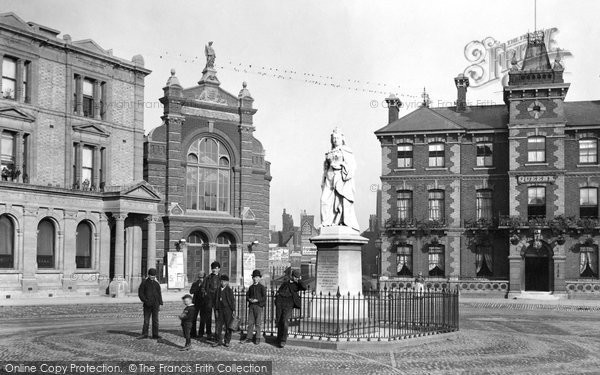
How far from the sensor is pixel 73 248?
130 ft

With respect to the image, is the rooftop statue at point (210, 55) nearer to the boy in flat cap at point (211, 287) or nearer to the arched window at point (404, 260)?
the arched window at point (404, 260)

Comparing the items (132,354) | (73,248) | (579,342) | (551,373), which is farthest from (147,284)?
(73,248)

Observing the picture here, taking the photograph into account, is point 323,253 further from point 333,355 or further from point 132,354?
point 132,354

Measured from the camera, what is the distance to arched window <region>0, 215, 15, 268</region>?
3647 cm

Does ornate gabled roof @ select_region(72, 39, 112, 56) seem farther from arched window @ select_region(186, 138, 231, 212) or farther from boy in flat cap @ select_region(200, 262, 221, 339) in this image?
boy in flat cap @ select_region(200, 262, 221, 339)

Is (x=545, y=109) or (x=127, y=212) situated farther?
(x=545, y=109)

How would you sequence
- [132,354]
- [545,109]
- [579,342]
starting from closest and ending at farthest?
[132,354] < [579,342] < [545,109]

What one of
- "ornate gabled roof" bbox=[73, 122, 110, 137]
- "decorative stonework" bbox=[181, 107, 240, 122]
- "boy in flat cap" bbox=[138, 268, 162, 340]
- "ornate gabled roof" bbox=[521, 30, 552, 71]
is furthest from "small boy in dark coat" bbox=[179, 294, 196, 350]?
"ornate gabled roof" bbox=[521, 30, 552, 71]

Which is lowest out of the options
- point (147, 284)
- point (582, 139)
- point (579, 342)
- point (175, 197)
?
point (579, 342)

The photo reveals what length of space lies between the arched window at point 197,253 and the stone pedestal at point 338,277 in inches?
1322


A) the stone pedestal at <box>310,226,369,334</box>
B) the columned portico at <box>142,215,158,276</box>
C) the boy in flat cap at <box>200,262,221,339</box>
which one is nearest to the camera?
the boy in flat cap at <box>200,262,221,339</box>

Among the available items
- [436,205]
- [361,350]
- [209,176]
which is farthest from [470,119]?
[361,350]

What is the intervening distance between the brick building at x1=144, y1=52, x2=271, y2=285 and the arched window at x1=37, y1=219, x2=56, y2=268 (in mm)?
11241

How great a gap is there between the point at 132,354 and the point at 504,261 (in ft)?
121
